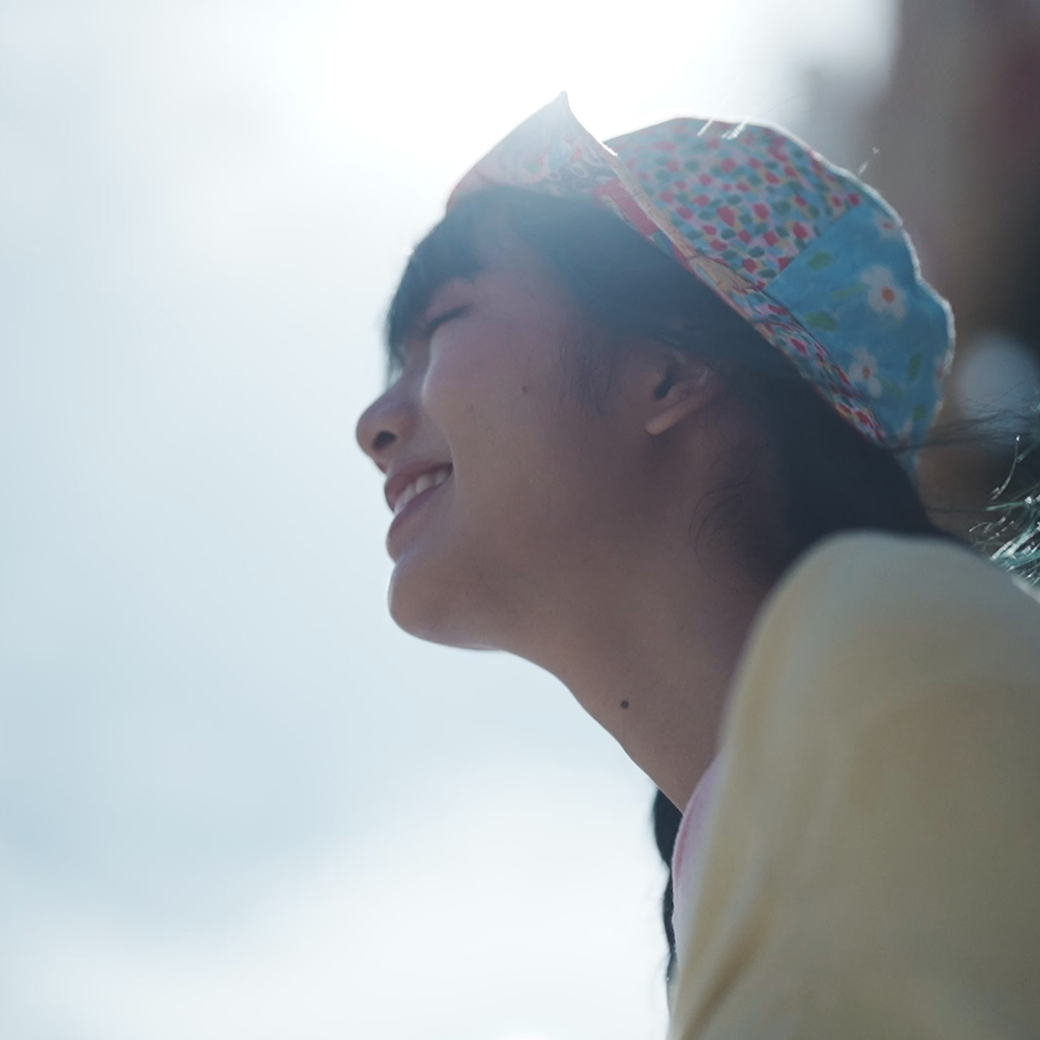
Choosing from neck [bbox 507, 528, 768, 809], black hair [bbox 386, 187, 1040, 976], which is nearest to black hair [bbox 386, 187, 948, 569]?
black hair [bbox 386, 187, 1040, 976]

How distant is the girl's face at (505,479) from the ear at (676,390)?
0.16 feet

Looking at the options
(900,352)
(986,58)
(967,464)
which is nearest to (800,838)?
(900,352)

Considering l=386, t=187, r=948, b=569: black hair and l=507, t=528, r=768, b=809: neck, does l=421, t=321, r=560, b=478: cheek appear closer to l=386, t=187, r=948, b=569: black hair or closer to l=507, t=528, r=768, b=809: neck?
l=386, t=187, r=948, b=569: black hair

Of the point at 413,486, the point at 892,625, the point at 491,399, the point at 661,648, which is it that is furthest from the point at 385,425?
the point at 892,625

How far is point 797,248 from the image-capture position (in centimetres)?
178

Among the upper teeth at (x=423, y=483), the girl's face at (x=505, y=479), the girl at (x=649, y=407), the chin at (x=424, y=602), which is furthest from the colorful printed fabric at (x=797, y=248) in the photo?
the chin at (x=424, y=602)

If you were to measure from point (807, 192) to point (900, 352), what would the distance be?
26 cm

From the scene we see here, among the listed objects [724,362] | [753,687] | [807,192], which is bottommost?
[724,362]

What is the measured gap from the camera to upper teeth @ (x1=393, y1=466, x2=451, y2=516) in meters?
1.92

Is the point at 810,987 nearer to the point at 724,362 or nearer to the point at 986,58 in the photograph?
the point at 724,362

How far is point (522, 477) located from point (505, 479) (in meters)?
0.02

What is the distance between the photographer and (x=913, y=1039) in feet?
1.68

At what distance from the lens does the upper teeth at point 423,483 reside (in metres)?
1.92

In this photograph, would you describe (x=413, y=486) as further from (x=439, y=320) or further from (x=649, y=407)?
(x=649, y=407)
